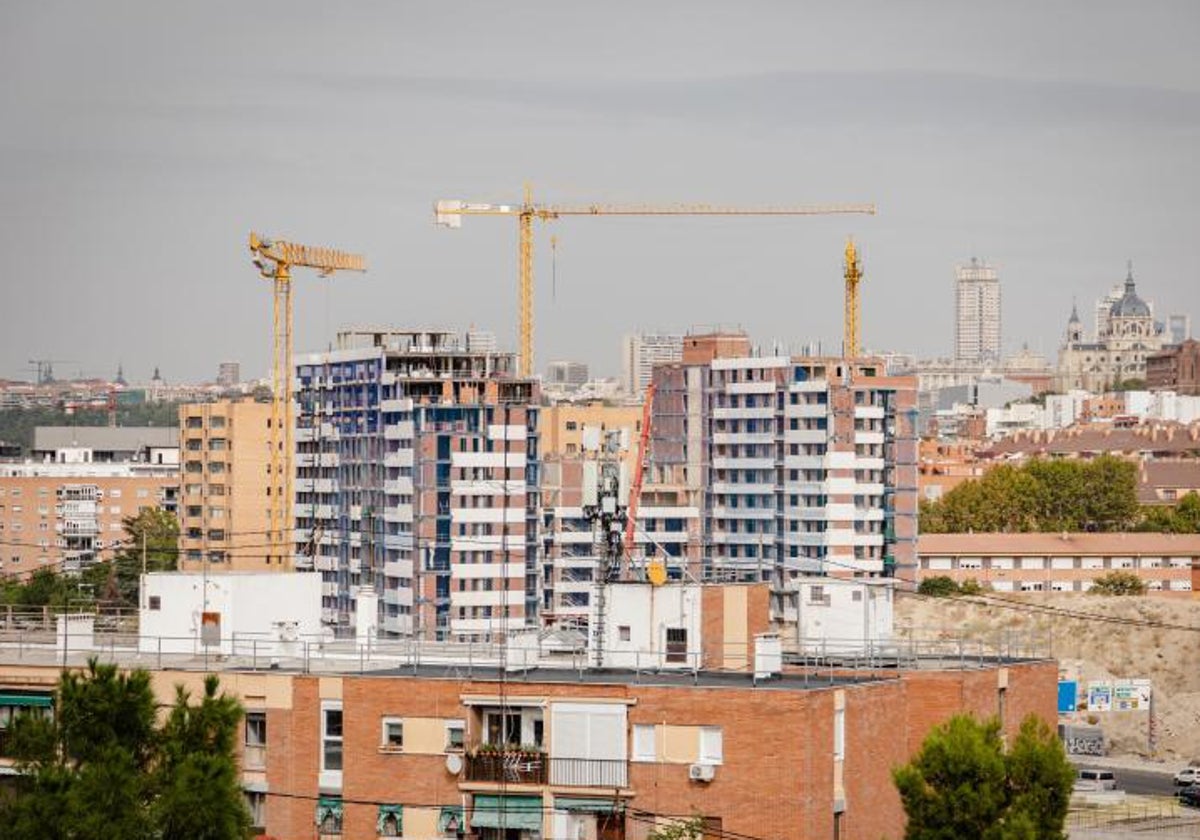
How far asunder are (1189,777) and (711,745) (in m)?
39.5

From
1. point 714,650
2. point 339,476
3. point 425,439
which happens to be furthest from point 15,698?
point 339,476

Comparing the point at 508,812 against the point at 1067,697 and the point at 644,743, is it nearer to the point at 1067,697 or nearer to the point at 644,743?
the point at 644,743

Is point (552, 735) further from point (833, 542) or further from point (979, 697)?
point (833, 542)

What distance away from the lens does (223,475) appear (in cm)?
12888

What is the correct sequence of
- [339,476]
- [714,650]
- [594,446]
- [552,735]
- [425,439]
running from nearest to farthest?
1. [552,735]
2. [714,650]
3. [594,446]
4. [425,439]
5. [339,476]

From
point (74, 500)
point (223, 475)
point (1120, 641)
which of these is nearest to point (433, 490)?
point (1120, 641)

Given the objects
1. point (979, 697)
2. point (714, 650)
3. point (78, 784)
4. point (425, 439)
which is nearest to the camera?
point (78, 784)

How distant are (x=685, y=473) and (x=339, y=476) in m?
13.9

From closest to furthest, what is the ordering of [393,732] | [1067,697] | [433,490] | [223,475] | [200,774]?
[200,774]
[393,732]
[1067,697]
[433,490]
[223,475]

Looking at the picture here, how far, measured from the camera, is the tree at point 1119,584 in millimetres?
117312

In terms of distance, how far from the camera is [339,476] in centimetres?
10756

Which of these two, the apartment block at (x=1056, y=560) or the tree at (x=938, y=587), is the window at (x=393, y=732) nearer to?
the tree at (x=938, y=587)

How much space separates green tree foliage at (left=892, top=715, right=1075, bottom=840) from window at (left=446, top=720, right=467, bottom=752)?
4.54 metres

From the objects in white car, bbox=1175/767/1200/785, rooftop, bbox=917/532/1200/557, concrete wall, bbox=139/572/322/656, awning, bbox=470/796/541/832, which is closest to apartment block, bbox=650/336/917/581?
rooftop, bbox=917/532/1200/557
